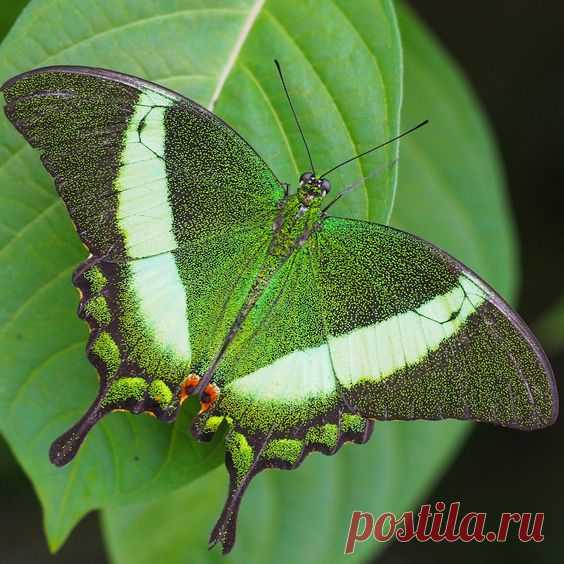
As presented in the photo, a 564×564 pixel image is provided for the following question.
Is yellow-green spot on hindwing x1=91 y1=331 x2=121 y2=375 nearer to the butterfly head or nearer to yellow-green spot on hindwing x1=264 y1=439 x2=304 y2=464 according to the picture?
yellow-green spot on hindwing x1=264 y1=439 x2=304 y2=464

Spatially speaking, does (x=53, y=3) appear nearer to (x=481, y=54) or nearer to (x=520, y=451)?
(x=481, y=54)

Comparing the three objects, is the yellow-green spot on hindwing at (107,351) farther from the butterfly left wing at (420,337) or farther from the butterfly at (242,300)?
the butterfly left wing at (420,337)

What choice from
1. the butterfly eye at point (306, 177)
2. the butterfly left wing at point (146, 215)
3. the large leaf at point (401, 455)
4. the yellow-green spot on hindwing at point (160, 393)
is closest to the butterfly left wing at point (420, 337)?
the butterfly eye at point (306, 177)

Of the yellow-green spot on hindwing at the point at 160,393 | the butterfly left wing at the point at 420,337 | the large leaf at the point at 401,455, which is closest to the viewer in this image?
the butterfly left wing at the point at 420,337

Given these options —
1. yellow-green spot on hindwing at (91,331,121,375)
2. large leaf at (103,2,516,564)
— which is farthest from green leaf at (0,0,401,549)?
large leaf at (103,2,516,564)

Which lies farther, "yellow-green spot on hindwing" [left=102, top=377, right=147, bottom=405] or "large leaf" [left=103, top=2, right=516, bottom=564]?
"large leaf" [left=103, top=2, right=516, bottom=564]
